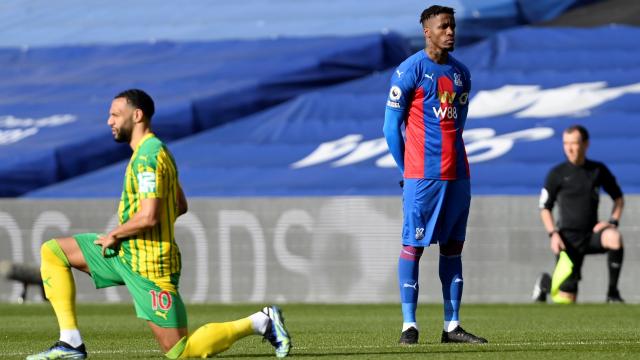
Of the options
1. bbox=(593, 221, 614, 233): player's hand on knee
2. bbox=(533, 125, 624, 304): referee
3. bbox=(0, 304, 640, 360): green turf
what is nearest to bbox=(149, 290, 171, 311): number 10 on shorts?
bbox=(0, 304, 640, 360): green turf

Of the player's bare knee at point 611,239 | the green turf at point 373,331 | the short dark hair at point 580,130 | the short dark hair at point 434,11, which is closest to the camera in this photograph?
the green turf at point 373,331

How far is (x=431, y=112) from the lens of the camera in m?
8.05

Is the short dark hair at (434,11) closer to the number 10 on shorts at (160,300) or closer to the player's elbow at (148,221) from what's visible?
the player's elbow at (148,221)

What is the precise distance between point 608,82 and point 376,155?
10.9 feet

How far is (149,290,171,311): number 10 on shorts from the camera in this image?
6715 millimetres

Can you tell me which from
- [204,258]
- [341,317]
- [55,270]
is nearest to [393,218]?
[204,258]

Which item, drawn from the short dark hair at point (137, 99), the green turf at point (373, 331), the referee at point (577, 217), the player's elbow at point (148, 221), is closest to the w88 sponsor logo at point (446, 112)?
the green turf at point (373, 331)

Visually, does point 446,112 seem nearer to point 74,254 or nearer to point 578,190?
point 74,254

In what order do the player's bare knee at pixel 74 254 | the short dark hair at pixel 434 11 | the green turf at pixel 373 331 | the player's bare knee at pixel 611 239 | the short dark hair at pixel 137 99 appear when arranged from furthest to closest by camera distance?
the player's bare knee at pixel 611 239, the short dark hair at pixel 434 11, the green turf at pixel 373 331, the player's bare knee at pixel 74 254, the short dark hair at pixel 137 99

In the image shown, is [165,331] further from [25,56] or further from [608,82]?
[25,56]

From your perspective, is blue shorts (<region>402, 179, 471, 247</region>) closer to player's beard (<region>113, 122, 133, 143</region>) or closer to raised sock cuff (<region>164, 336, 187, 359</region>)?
raised sock cuff (<region>164, 336, 187, 359</region>)

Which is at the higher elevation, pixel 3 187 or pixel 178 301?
pixel 178 301

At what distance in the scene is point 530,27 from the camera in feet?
71.5

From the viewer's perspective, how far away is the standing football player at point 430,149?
26.3 feet
